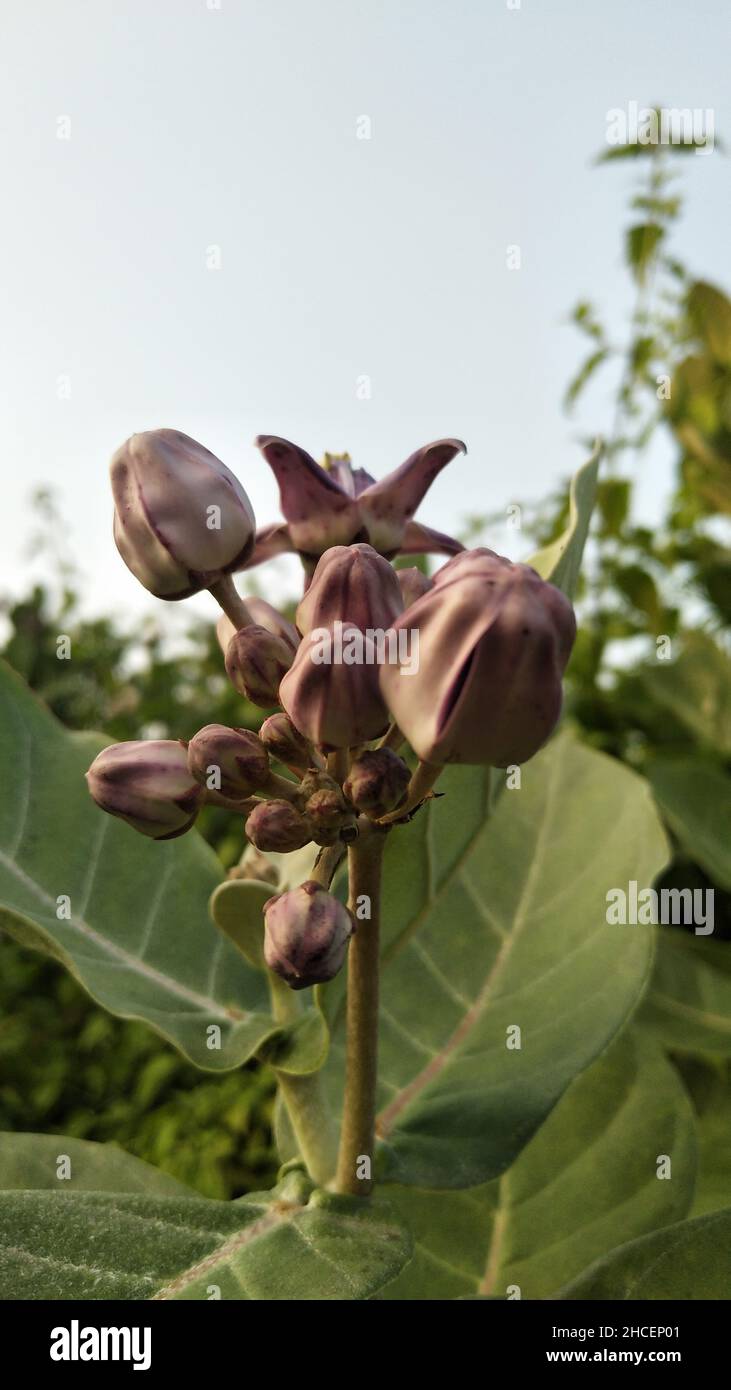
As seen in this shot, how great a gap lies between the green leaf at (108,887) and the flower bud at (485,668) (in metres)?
0.39

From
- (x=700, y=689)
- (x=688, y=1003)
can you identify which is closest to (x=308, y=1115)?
(x=688, y=1003)

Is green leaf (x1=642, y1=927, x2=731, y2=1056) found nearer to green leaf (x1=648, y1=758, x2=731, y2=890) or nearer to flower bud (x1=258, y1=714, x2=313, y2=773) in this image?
green leaf (x1=648, y1=758, x2=731, y2=890)

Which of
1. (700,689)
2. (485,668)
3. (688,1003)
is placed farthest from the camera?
(700,689)

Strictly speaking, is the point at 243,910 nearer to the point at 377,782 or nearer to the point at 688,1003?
the point at 377,782

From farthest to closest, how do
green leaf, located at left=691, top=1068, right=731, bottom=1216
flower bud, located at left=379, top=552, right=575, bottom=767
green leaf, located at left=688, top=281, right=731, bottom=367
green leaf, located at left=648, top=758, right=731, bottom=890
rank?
green leaf, located at left=688, top=281, right=731, bottom=367 < green leaf, located at left=648, top=758, right=731, bottom=890 < green leaf, located at left=691, top=1068, right=731, bottom=1216 < flower bud, located at left=379, top=552, right=575, bottom=767

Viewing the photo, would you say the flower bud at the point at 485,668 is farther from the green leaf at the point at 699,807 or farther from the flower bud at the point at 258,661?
the green leaf at the point at 699,807

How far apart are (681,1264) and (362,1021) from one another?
0.32 m

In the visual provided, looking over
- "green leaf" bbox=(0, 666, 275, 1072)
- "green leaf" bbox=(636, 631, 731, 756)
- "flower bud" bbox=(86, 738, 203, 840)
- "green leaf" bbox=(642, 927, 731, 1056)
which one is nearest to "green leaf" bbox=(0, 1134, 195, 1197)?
"green leaf" bbox=(0, 666, 275, 1072)

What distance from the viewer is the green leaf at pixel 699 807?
181 cm

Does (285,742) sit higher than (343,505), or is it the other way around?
(343,505)

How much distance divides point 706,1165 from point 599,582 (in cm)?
131

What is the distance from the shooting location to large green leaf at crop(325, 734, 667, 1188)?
0.92m

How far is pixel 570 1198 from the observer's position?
3.84ft
